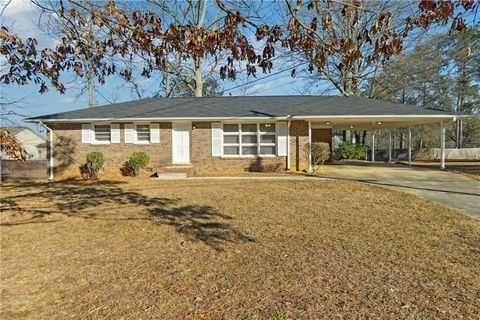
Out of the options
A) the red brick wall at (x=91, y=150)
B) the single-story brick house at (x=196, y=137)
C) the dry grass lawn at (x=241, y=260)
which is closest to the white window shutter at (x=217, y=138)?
the single-story brick house at (x=196, y=137)

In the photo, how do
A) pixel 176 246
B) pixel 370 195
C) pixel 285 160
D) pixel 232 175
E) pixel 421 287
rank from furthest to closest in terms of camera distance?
pixel 285 160
pixel 232 175
pixel 370 195
pixel 176 246
pixel 421 287

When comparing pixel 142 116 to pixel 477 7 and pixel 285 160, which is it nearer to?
pixel 285 160

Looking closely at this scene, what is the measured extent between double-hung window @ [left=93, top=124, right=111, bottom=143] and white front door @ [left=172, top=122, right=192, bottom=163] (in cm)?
318

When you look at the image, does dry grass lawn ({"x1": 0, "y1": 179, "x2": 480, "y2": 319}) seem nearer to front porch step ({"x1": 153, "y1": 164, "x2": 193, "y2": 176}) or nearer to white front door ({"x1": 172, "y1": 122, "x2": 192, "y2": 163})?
front porch step ({"x1": 153, "y1": 164, "x2": 193, "y2": 176})

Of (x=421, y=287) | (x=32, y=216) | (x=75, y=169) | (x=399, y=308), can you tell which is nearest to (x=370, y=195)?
(x=421, y=287)

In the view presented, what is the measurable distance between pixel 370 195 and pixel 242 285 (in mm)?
6769

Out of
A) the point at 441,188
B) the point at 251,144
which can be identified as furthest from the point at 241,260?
the point at 251,144

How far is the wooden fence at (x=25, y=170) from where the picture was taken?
18.4 meters

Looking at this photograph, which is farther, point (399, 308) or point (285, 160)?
point (285, 160)

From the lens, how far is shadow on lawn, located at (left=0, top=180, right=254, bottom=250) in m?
6.01

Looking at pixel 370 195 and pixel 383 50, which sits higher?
pixel 383 50

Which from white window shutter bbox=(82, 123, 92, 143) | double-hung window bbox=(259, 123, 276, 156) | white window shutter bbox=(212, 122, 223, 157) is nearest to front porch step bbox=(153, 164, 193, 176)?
white window shutter bbox=(212, 122, 223, 157)

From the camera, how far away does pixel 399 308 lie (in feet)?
10.7

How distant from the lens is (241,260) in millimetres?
4629
